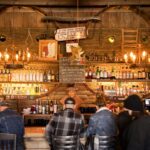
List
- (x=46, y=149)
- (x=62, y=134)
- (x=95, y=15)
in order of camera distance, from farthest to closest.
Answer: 1. (x=95, y=15)
2. (x=46, y=149)
3. (x=62, y=134)

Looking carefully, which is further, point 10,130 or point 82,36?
point 82,36

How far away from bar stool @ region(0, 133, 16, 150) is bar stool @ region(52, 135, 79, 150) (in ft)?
1.91

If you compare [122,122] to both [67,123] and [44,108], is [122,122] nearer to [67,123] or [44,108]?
[67,123]

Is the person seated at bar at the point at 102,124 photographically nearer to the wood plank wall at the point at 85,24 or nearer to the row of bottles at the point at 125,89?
the row of bottles at the point at 125,89

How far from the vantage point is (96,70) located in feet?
34.4

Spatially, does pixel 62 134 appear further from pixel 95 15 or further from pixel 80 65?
pixel 95 15

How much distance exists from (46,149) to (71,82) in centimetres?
394

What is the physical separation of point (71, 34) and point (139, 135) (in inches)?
246

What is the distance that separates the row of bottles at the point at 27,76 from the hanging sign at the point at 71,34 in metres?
1.09

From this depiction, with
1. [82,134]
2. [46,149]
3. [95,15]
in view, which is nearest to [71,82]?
[95,15]

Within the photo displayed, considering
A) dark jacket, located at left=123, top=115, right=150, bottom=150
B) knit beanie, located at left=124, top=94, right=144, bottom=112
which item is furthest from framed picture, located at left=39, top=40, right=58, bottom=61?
dark jacket, located at left=123, top=115, right=150, bottom=150

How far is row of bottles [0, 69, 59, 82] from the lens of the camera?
33.6 ft

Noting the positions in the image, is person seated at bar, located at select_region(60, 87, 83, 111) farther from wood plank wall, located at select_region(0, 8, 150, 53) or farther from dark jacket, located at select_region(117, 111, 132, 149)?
dark jacket, located at select_region(117, 111, 132, 149)

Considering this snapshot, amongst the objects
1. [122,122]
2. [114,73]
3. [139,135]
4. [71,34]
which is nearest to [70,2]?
[71,34]
